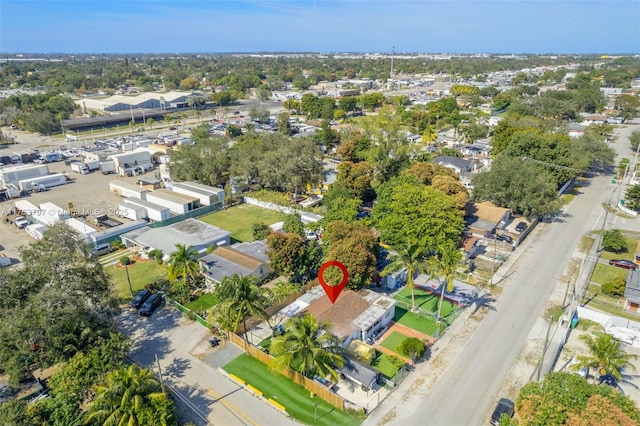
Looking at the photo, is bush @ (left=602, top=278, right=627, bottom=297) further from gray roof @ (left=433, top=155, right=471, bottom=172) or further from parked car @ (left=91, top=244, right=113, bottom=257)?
parked car @ (left=91, top=244, right=113, bottom=257)

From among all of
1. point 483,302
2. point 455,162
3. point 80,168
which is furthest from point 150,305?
Answer: point 455,162

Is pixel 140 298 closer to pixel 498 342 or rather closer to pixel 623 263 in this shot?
pixel 498 342

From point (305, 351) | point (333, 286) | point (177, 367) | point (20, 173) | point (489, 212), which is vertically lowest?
point (177, 367)

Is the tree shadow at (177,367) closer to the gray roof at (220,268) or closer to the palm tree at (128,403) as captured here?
the palm tree at (128,403)

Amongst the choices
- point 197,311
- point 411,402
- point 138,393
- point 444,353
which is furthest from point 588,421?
point 197,311

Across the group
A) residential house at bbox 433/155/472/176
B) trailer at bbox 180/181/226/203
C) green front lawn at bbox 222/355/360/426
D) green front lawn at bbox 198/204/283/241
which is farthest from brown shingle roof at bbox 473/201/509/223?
trailer at bbox 180/181/226/203

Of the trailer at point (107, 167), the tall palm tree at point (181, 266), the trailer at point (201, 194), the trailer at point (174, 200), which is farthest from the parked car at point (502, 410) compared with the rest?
the trailer at point (107, 167)

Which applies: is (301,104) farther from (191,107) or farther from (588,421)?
(588,421)
